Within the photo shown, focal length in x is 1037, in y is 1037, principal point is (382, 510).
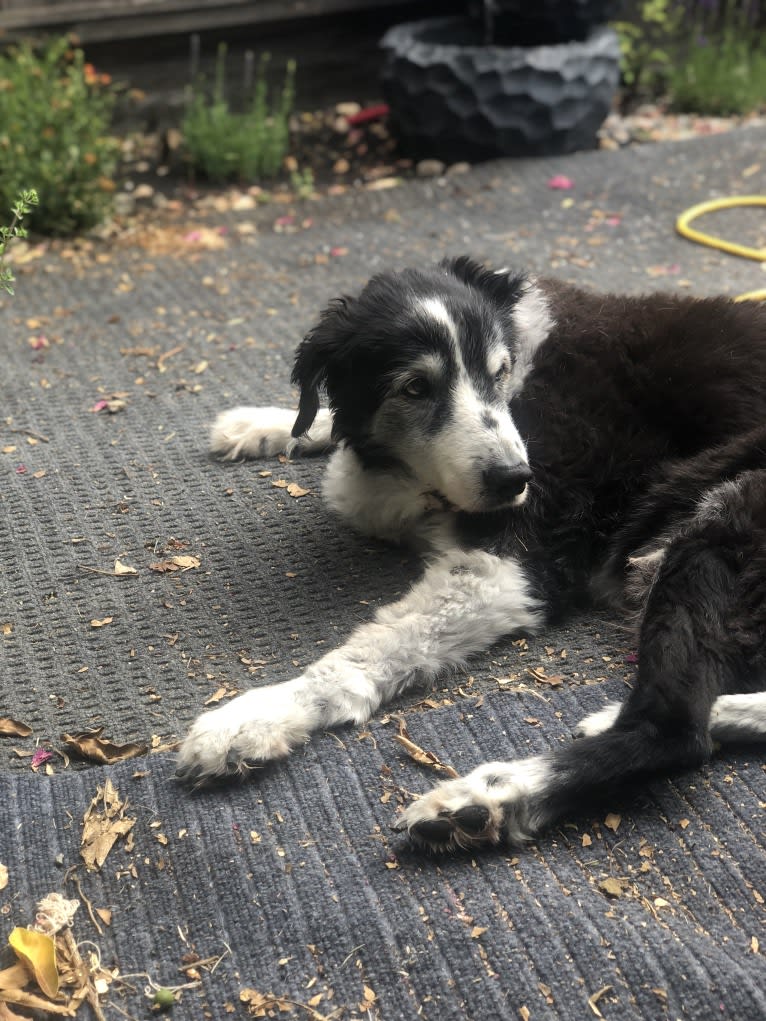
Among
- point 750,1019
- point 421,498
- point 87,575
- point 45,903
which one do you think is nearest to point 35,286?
point 87,575

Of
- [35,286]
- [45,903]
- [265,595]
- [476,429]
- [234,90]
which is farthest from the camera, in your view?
[234,90]

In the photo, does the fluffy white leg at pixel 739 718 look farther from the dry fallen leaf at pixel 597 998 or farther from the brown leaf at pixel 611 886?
the dry fallen leaf at pixel 597 998

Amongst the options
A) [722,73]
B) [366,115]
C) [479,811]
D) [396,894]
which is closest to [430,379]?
[479,811]

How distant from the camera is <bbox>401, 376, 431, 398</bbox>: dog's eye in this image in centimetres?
301

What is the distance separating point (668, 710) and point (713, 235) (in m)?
4.39

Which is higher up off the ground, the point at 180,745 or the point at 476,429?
the point at 476,429

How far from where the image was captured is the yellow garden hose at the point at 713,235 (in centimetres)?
565

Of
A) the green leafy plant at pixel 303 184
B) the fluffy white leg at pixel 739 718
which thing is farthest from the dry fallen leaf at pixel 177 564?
the green leafy plant at pixel 303 184

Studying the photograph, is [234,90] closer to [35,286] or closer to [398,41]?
[398,41]

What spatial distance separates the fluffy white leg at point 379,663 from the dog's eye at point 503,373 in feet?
1.76

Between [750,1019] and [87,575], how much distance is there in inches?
86.7

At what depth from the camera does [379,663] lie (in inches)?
107

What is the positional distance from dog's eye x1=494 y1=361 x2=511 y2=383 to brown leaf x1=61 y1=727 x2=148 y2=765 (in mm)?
1446

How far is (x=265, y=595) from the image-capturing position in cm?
316
